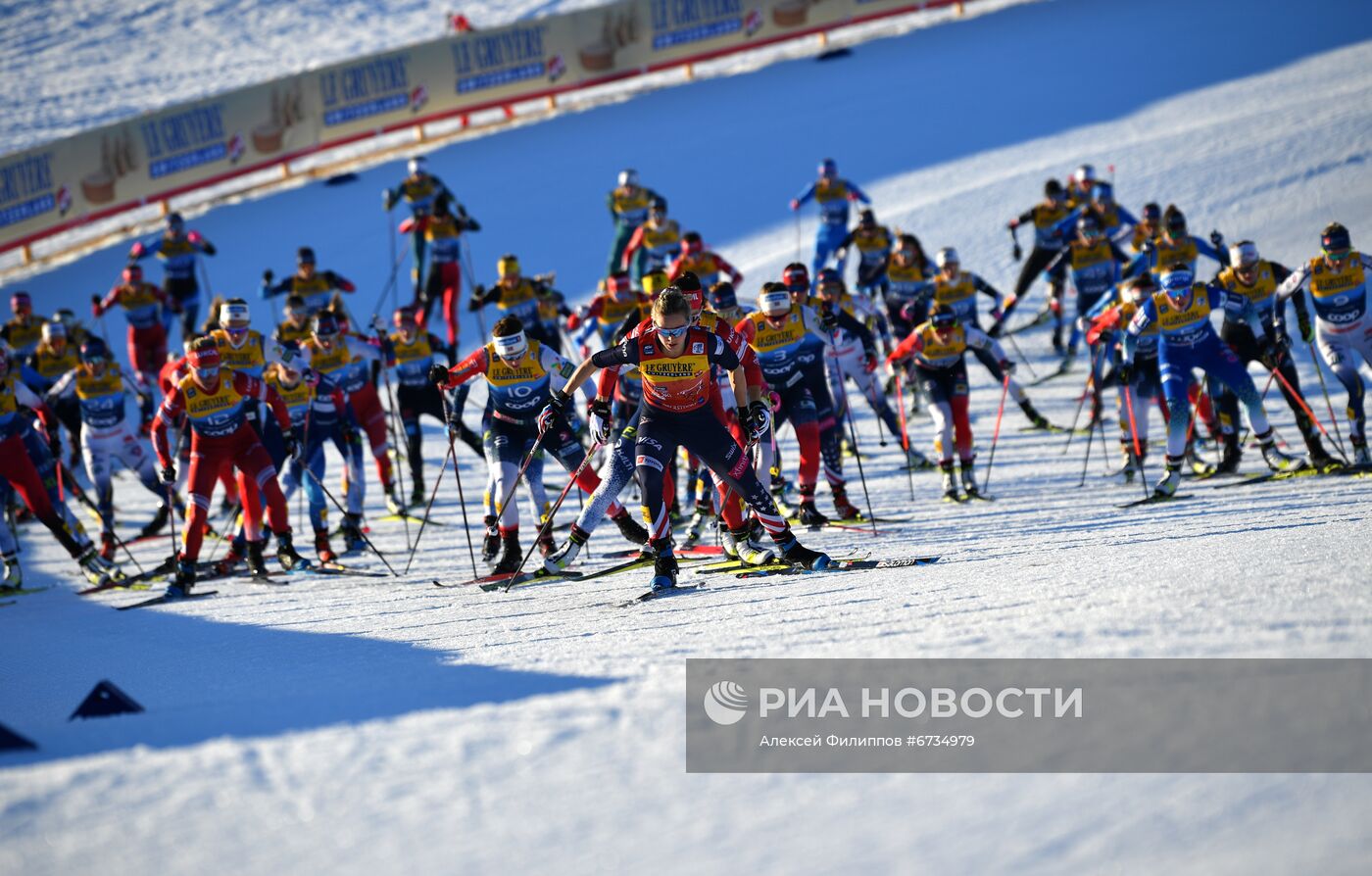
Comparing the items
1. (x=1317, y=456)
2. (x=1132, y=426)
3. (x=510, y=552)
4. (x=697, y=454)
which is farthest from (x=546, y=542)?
(x=1317, y=456)

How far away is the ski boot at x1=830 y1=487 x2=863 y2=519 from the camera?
10.6 metres

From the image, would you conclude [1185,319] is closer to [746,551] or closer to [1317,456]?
[1317,456]

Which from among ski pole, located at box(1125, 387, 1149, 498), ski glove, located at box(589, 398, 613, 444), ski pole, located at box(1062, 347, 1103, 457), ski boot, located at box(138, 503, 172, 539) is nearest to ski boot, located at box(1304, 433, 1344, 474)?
ski pole, located at box(1125, 387, 1149, 498)

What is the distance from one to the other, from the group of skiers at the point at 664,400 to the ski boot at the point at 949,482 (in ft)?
0.08

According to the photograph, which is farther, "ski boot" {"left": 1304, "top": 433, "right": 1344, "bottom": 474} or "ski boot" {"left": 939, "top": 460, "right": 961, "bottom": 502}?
"ski boot" {"left": 939, "top": 460, "right": 961, "bottom": 502}

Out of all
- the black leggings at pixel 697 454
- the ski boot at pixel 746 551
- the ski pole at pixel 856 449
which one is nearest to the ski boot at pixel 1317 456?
the ski pole at pixel 856 449

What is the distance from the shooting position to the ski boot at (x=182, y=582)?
10.1 metres

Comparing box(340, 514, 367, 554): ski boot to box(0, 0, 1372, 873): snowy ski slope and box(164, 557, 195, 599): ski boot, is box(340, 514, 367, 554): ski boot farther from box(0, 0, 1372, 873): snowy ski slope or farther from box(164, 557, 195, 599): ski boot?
box(164, 557, 195, 599): ski boot

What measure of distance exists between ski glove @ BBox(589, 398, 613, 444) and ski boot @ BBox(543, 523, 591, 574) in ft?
2.28

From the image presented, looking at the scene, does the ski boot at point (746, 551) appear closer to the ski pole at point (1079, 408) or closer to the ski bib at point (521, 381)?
the ski bib at point (521, 381)

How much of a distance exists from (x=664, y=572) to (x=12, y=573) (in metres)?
6.26

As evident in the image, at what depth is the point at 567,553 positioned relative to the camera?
29.2ft

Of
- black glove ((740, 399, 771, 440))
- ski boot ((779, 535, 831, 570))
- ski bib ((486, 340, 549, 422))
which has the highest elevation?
ski bib ((486, 340, 549, 422))

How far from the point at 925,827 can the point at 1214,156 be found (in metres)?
17.3
